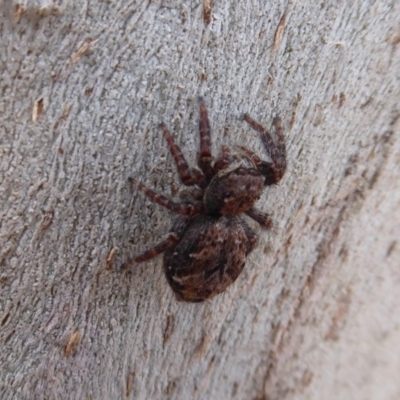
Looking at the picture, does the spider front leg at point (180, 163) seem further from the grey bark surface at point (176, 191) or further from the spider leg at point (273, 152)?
the spider leg at point (273, 152)

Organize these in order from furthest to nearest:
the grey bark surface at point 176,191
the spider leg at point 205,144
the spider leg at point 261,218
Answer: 1. the spider leg at point 261,218
2. the spider leg at point 205,144
3. the grey bark surface at point 176,191

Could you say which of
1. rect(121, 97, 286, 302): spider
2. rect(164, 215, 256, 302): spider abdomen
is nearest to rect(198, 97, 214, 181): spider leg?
rect(121, 97, 286, 302): spider

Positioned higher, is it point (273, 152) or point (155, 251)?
point (273, 152)

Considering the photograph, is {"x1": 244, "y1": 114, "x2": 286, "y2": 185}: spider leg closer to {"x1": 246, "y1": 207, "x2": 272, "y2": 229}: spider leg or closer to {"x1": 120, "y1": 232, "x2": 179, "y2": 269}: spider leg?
{"x1": 246, "y1": 207, "x2": 272, "y2": 229}: spider leg

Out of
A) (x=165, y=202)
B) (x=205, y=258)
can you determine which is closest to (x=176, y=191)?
(x=165, y=202)

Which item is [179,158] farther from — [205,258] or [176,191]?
[205,258]

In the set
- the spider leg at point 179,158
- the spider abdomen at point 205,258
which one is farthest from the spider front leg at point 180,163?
the spider abdomen at point 205,258
